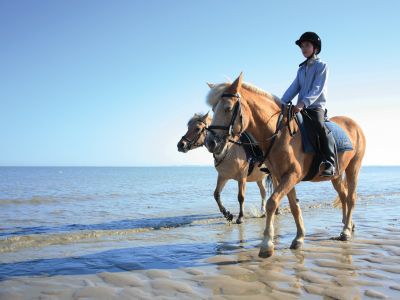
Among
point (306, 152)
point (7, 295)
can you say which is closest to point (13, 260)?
point (7, 295)

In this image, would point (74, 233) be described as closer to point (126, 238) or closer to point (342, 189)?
point (126, 238)

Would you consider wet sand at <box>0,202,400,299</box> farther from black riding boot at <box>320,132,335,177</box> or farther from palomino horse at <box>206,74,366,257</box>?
black riding boot at <box>320,132,335,177</box>

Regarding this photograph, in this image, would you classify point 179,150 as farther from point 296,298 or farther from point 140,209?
point 296,298

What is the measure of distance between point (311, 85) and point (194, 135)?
469cm

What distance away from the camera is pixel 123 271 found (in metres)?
5.00

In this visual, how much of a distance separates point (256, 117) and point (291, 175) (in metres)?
0.99

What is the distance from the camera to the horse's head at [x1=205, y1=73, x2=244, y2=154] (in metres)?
4.89

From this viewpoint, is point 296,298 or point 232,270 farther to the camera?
point 232,270

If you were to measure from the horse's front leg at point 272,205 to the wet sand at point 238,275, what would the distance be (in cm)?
19

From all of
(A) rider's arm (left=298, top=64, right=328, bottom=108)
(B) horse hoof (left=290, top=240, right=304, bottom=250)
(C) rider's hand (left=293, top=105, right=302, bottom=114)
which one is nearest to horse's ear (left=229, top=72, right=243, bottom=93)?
(C) rider's hand (left=293, top=105, right=302, bottom=114)

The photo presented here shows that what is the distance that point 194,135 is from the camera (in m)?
10.3

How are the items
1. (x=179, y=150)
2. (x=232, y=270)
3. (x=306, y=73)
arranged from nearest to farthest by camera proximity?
(x=232, y=270) → (x=306, y=73) → (x=179, y=150)

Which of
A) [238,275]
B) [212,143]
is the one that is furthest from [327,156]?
[238,275]

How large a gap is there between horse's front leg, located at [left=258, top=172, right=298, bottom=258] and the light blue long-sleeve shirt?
116cm
